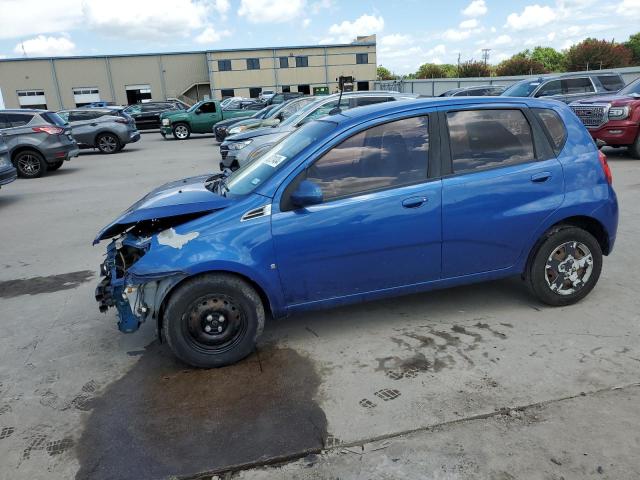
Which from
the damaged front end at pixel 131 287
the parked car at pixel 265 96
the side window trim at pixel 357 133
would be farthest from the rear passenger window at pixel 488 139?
the parked car at pixel 265 96

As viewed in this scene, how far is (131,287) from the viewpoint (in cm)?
353

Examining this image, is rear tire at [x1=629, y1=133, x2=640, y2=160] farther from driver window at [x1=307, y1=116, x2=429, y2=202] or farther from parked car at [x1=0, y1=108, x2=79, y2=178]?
parked car at [x1=0, y1=108, x2=79, y2=178]

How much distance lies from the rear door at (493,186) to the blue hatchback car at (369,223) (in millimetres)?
10

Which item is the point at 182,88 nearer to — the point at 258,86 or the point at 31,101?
the point at 258,86

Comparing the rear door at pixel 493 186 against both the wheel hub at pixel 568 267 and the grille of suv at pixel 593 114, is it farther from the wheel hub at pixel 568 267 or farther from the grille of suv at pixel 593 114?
the grille of suv at pixel 593 114

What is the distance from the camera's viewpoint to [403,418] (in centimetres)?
303

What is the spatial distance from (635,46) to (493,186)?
325 ft

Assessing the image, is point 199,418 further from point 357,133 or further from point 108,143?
point 108,143

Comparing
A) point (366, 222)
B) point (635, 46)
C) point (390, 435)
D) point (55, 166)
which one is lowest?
point (390, 435)

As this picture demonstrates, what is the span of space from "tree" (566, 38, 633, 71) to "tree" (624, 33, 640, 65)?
49.2ft

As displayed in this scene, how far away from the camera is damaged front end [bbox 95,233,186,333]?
349 centimetres

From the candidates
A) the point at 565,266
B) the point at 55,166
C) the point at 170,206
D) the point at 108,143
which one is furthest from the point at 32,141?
the point at 565,266

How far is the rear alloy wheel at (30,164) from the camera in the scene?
44.5 ft

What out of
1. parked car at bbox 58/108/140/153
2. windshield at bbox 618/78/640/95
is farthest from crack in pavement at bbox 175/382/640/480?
parked car at bbox 58/108/140/153
